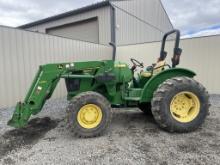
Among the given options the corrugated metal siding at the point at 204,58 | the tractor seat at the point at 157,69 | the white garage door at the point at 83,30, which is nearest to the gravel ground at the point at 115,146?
the tractor seat at the point at 157,69

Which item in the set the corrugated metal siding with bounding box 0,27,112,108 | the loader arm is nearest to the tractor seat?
the loader arm

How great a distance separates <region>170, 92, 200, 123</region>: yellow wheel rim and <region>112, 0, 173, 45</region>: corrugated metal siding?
299 inches

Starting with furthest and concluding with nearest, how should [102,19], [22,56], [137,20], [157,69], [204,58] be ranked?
[137,20] < [102,19] < [204,58] < [22,56] < [157,69]

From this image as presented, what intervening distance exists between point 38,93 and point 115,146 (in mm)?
1534

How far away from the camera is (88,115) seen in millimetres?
3348

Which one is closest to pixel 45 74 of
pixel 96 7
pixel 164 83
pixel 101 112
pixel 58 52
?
pixel 101 112

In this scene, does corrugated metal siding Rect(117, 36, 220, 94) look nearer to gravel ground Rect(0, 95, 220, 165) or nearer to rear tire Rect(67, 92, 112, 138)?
gravel ground Rect(0, 95, 220, 165)

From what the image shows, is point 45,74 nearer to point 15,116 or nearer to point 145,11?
point 15,116

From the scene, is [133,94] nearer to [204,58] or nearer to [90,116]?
[90,116]

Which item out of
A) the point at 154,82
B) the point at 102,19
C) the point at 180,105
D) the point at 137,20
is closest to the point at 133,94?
the point at 154,82

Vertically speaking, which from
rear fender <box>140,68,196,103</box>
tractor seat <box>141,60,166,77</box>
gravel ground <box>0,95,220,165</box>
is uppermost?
tractor seat <box>141,60,166,77</box>

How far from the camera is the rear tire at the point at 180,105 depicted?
3404 millimetres

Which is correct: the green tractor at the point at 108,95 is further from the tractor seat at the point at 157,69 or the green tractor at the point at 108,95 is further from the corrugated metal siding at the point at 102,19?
the corrugated metal siding at the point at 102,19

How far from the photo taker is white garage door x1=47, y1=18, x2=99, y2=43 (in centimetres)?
1098
